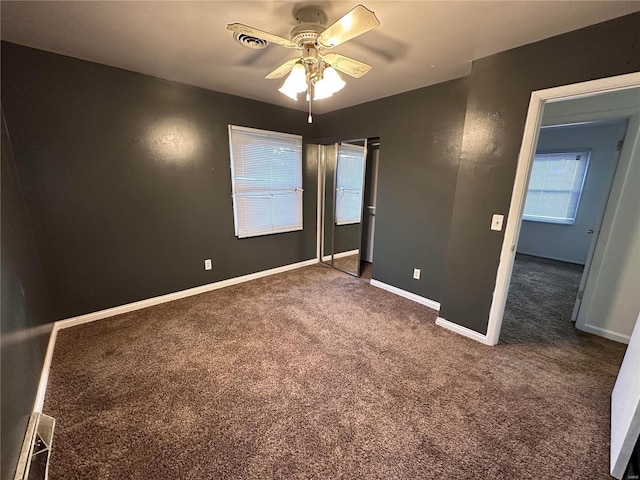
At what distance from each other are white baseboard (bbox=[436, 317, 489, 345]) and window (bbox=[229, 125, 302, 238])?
96.6 inches

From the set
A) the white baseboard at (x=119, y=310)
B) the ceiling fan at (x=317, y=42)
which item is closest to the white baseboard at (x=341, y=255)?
the white baseboard at (x=119, y=310)

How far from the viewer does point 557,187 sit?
16.1ft

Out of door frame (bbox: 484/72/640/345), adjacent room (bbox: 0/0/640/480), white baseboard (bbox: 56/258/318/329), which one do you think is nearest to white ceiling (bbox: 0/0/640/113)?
adjacent room (bbox: 0/0/640/480)

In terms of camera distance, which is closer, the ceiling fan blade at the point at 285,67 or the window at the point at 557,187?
the ceiling fan blade at the point at 285,67

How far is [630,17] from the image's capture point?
1477 mm

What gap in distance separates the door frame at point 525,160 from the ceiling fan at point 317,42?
4.35ft

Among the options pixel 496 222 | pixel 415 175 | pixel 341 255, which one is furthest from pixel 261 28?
pixel 341 255

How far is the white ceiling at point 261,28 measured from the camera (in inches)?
58.4

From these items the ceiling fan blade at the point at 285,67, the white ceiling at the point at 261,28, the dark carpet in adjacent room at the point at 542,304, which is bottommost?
the dark carpet in adjacent room at the point at 542,304

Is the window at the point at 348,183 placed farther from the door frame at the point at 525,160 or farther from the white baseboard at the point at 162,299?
the door frame at the point at 525,160

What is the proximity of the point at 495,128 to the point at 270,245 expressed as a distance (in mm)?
2992

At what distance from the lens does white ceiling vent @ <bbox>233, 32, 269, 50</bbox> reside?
1.77m

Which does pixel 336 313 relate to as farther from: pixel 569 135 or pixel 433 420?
pixel 569 135

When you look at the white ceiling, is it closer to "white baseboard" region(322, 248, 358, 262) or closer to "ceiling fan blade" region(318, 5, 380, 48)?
"ceiling fan blade" region(318, 5, 380, 48)
